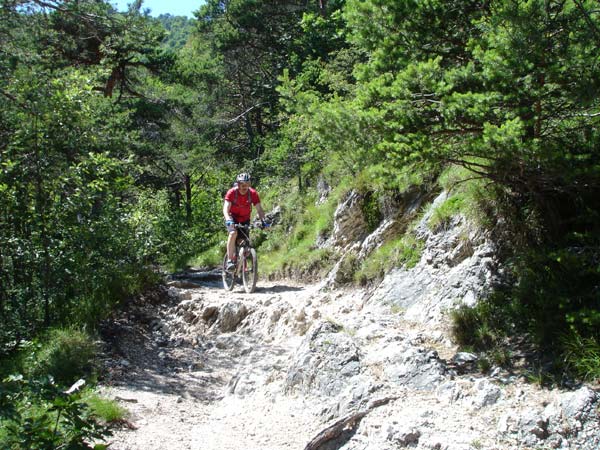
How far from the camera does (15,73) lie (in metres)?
8.25

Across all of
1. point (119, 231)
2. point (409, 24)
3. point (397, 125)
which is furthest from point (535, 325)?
point (119, 231)

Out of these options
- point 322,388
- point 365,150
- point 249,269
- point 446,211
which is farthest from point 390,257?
point 249,269

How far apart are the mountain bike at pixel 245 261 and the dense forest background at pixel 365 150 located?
1.16 metres

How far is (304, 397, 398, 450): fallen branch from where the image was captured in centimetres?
495

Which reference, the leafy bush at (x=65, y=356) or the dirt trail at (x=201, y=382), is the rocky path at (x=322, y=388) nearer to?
the dirt trail at (x=201, y=382)

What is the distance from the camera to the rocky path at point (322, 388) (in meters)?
4.30

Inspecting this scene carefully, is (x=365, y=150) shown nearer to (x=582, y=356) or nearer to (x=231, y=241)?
(x=582, y=356)

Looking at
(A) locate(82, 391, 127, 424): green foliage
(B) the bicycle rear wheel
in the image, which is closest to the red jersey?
(B) the bicycle rear wheel

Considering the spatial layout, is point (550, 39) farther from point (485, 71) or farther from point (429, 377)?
point (429, 377)

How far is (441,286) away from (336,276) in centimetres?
267

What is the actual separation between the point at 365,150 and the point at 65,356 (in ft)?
15.0

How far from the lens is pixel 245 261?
10.7 meters

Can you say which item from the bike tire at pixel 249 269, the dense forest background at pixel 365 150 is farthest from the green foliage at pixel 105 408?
the bike tire at pixel 249 269

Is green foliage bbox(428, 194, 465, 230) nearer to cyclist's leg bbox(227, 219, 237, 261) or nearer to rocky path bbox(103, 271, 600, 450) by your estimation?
rocky path bbox(103, 271, 600, 450)
